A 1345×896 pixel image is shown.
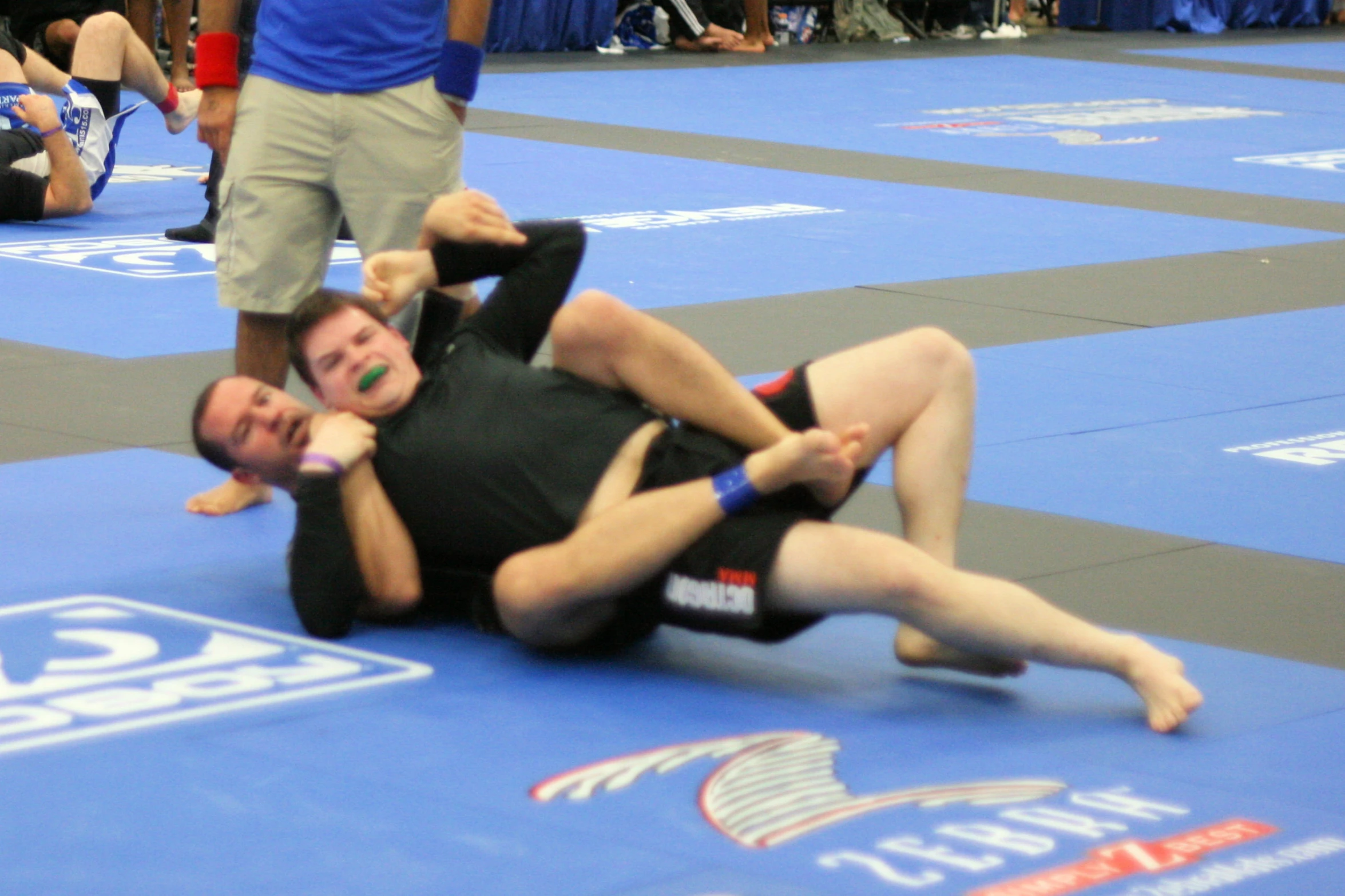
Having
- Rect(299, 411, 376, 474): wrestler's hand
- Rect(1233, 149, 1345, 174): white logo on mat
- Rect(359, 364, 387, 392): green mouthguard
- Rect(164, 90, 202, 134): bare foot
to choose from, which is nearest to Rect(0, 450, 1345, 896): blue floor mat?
Rect(299, 411, 376, 474): wrestler's hand

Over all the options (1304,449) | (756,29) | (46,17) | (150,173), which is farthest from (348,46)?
(756,29)

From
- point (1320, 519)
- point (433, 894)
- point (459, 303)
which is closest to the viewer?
point (433, 894)

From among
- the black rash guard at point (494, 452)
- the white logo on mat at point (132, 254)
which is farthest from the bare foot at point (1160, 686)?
the white logo on mat at point (132, 254)

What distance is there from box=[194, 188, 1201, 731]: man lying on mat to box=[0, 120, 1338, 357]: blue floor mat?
240 cm

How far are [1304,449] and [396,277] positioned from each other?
8.14 ft

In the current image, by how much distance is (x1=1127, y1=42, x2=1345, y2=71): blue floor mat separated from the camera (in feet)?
57.5

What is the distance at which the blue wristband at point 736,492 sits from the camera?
10.3 feet

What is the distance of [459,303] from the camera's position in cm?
395

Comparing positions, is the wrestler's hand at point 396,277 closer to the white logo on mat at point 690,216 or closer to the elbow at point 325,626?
the elbow at point 325,626

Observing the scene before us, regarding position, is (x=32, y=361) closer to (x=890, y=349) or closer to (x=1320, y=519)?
(x=890, y=349)

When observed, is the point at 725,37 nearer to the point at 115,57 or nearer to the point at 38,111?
the point at 115,57

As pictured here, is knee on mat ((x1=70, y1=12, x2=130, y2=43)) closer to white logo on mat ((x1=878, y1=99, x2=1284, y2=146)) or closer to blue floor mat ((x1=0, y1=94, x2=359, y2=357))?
blue floor mat ((x1=0, y1=94, x2=359, y2=357))

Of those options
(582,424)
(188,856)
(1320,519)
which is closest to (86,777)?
(188,856)

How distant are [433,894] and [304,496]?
1.02 metres
